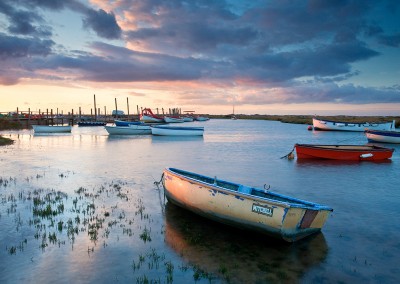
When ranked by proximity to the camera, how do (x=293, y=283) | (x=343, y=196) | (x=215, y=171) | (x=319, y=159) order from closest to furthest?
(x=293, y=283) < (x=343, y=196) < (x=215, y=171) < (x=319, y=159)

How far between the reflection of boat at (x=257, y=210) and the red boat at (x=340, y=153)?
58.5 ft

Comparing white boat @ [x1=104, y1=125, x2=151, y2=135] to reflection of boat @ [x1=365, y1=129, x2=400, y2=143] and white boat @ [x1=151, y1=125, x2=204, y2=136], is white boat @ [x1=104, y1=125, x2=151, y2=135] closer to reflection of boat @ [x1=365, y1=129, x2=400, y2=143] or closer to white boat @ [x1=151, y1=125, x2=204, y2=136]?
white boat @ [x1=151, y1=125, x2=204, y2=136]

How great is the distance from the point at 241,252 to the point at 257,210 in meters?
1.11

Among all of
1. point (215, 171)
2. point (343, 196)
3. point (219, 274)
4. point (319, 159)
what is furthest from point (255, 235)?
point (319, 159)

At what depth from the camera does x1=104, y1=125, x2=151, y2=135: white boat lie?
5593cm

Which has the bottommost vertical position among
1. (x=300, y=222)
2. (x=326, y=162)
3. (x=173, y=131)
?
(x=326, y=162)

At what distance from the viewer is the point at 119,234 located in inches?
381

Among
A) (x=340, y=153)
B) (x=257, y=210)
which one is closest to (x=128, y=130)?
(x=340, y=153)

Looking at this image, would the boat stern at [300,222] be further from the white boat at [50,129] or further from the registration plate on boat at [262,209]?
the white boat at [50,129]

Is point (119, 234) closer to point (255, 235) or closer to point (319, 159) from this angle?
point (255, 235)

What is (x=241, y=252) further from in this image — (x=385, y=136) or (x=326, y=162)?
(x=385, y=136)

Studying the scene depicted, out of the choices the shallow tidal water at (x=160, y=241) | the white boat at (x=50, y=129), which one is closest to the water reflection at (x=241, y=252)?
the shallow tidal water at (x=160, y=241)

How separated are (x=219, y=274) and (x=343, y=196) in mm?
10370

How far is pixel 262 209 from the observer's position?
874 centimetres
